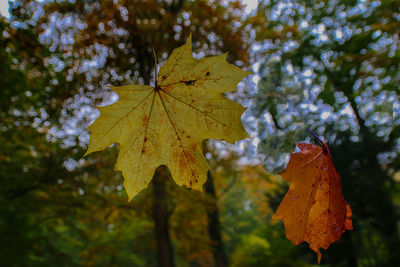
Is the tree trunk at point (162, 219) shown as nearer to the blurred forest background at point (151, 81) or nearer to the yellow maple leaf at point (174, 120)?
the blurred forest background at point (151, 81)

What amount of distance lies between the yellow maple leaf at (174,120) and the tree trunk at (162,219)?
3.35 meters

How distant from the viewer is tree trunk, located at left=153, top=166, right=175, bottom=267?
173 inches

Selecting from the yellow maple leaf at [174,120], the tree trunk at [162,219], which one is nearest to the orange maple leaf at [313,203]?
the yellow maple leaf at [174,120]

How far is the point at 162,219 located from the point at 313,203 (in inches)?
173

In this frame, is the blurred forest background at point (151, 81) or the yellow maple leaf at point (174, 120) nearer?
the yellow maple leaf at point (174, 120)

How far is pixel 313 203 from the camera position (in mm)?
787

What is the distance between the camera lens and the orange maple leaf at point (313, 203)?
29.3 inches

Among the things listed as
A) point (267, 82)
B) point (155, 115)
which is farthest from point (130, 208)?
point (155, 115)

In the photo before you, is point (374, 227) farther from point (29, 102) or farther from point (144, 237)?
point (29, 102)

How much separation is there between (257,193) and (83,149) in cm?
525

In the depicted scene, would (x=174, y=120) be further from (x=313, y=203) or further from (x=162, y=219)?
(x=162, y=219)

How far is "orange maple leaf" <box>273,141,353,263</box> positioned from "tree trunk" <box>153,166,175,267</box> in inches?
139

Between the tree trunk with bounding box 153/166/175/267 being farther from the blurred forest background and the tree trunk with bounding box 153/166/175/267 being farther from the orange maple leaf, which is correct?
the orange maple leaf

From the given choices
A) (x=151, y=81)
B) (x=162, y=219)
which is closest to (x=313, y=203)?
(x=151, y=81)
